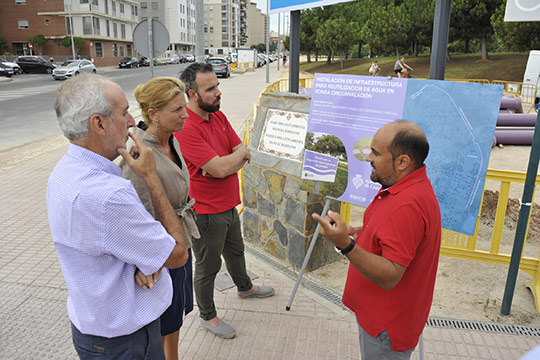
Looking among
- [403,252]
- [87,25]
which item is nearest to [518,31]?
[403,252]

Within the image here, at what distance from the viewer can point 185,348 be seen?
10.9 ft

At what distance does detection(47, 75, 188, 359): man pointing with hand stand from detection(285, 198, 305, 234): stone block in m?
2.57

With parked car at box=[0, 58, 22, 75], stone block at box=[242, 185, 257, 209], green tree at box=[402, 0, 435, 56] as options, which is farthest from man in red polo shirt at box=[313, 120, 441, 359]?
parked car at box=[0, 58, 22, 75]

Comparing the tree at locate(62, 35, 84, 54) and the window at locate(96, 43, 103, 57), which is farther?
the window at locate(96, 43, 103, 57)

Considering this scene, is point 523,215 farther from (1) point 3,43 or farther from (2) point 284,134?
(1) point 3,43

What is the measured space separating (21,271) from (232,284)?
2.40 meters

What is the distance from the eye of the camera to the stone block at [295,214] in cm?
430

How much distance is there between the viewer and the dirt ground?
3814 mm

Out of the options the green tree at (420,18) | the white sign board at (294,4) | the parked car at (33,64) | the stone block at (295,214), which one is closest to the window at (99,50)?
the parked car at (33,64)

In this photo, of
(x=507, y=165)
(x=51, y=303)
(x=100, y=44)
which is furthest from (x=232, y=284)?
(x=100, y=44)

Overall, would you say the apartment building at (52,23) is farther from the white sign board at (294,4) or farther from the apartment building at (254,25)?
the apartment building at (254,25)

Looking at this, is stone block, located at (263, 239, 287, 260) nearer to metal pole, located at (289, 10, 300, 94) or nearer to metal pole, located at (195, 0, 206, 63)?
metal pole, located at (289, 10, 300, 94)

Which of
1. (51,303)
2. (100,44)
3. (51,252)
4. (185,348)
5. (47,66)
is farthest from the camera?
(100,44)

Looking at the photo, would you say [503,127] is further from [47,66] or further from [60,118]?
[47,66]
